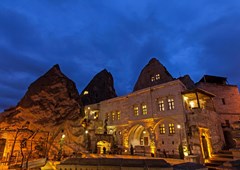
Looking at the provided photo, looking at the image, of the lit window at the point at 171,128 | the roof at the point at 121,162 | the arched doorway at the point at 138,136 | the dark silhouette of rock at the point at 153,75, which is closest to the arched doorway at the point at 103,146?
the arched doorway at the point at 138,136

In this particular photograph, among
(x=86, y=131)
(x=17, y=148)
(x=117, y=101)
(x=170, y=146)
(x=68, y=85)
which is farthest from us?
(x=117, y=101)

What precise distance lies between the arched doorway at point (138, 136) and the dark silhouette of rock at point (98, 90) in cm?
2415

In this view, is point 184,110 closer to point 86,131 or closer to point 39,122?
point 86,131

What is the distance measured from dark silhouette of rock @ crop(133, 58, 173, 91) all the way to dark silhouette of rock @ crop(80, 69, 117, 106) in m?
19.0

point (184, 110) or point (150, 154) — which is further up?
point (184, 110)

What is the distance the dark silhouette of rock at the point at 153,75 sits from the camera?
29.6 metres

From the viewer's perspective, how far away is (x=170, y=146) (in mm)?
20359

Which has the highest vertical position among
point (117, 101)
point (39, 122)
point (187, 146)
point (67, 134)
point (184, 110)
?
point (117, 101)

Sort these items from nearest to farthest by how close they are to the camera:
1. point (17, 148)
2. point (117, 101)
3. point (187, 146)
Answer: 1. point (17, 148)
2. point (187, 146)
3. point (117, 101)

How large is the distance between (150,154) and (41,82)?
19518 millimetres

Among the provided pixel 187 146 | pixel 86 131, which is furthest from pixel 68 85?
pixel 187 146

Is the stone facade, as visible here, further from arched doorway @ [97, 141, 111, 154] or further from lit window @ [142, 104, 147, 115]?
arched doorway @ [97, 141, 111, 154]

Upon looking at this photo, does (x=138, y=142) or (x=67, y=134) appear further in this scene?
(x=138, y=142)

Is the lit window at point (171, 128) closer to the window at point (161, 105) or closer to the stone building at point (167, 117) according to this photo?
the stone building at point (167, 117)
